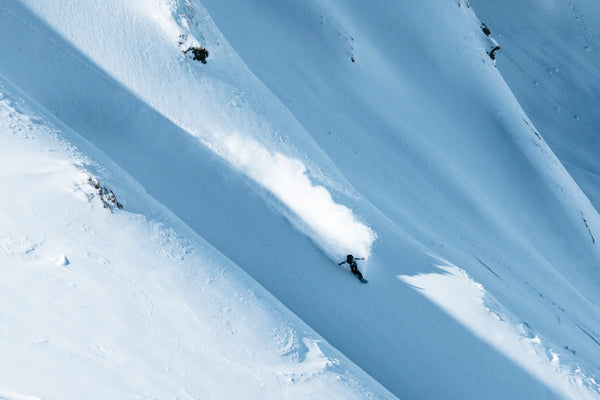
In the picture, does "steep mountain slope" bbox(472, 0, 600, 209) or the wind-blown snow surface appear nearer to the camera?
the wind-blown snow surface

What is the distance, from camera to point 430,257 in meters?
11.1

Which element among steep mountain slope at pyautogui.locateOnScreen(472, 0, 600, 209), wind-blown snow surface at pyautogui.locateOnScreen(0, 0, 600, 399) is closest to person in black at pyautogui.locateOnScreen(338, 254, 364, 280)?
wind-blown snow surface at pyautogui.locateOnScreen(0, 0, 600, 399)

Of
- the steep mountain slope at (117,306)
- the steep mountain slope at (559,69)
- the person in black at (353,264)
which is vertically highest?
the steep mountain slope at (559,69)

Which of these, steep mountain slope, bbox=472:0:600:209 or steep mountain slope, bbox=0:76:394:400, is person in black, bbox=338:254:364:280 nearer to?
steep mountain slope, bbox=0:76:394:400

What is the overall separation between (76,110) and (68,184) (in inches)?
112

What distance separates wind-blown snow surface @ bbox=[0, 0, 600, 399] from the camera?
9.51m

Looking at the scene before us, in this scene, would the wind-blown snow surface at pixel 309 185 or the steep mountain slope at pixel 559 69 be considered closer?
the wind-blown snow surface at pixel 309 185

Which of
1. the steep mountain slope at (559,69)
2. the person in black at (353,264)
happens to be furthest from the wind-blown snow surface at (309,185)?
the steep mountain slope at (559,69)

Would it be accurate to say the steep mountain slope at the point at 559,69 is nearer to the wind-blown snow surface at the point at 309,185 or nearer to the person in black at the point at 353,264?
the wind-blown snow surface at the point at 309,185

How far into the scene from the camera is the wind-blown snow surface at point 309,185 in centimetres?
951

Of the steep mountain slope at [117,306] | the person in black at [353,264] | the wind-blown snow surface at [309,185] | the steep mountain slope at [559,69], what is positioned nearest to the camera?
the steep mountain slope at [117,306]

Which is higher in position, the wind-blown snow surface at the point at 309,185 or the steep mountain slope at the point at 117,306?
the wind-blown snow surface at the point at 309,185

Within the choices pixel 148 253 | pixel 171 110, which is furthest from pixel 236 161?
pixel 148 253

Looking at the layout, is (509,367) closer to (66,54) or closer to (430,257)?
(430,257)
